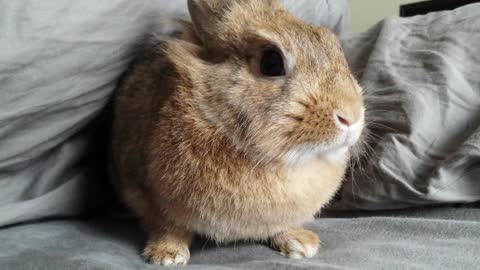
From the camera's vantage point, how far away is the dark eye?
86 cm

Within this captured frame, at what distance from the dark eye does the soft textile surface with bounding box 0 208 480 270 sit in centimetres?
35

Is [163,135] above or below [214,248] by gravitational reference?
above

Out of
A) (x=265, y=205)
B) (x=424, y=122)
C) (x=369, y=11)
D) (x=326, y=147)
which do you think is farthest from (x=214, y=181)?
(x=369, y=11)

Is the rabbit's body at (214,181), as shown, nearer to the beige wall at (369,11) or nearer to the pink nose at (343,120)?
the pink nose at (343,120)

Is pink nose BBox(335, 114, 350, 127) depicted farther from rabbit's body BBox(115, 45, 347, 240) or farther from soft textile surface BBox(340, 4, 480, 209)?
soft textile surface BBox(340, 4, 480, 209)

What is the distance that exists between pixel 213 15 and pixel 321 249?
54 cm

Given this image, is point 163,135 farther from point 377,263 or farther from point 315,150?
point 377,263

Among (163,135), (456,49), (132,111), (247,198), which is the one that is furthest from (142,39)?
Result: (456,49)

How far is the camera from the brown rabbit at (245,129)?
0.84 metres

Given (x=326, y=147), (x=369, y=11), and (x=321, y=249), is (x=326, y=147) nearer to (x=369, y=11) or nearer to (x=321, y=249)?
(x=321, y=249)

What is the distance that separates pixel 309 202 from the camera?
94 centimetres

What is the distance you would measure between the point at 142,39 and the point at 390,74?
0.63 m

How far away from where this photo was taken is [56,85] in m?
0.94

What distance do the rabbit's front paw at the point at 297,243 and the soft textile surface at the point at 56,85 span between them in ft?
1.63
